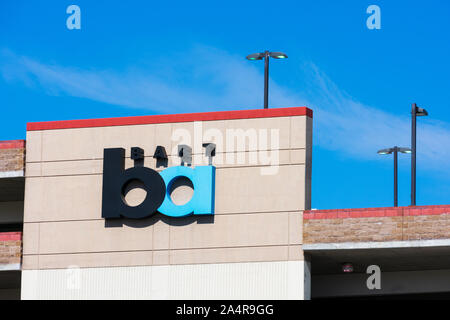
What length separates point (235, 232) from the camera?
130 feet

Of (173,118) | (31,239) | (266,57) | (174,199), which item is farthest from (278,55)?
(31,239)

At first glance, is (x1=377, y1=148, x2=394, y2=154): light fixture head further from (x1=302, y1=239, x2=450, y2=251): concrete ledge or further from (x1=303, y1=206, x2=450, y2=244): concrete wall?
(x1=302, y1=239, x2=450, y2=251): concrete ledge

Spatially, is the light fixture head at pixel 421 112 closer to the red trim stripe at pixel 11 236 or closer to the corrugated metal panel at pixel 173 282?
the corrugated metal panel at pixel 173 282

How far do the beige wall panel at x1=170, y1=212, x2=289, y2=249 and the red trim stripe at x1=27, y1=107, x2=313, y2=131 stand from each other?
3835 millimetres

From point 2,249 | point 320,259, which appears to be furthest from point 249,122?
point 2,249

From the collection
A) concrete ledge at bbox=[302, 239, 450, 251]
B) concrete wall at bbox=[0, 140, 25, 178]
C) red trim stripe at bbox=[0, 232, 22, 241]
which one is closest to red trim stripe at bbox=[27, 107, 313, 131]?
concrete wall at bbox=[0, 140, 25, 178]

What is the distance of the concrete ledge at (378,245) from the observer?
38.0m

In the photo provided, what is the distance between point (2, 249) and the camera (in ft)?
138

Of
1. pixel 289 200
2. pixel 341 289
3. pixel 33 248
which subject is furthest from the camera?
pixel 341 289

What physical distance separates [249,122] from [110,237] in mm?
7024

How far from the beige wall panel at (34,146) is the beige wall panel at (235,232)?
6576 millimetres

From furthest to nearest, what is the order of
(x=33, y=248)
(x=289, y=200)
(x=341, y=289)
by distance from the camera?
1. (x=341, y=289)
2. (x=33, y=248)
3. (x=289, y=200)

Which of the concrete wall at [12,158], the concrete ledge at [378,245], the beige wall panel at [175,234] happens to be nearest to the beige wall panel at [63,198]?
the beige wall panel at [175,234]

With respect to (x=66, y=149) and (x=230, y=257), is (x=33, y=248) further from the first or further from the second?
(x=230, y=257)
